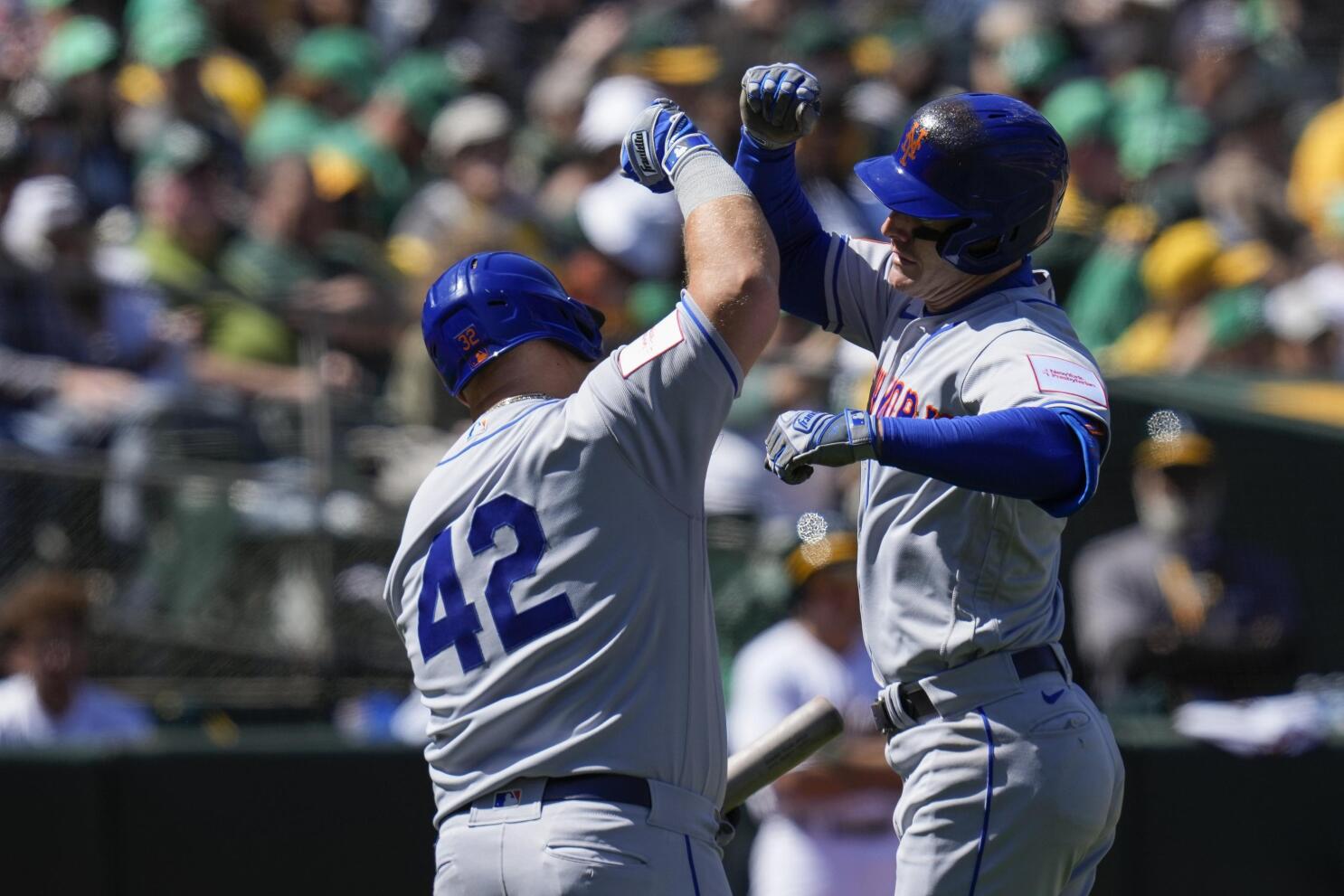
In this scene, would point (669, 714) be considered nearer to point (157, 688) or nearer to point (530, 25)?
point (157, 688)

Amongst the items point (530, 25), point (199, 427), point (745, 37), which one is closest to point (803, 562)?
point (199, 427)

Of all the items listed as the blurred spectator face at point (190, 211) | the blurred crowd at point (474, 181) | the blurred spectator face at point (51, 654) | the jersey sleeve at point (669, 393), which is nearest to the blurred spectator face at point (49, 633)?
the blurred spectator face at point (51, 654)

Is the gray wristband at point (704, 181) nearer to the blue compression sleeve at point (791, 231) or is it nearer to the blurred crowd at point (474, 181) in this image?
the blue compression sleeve at point (791, 231)

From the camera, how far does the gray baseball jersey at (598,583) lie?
10.2ft

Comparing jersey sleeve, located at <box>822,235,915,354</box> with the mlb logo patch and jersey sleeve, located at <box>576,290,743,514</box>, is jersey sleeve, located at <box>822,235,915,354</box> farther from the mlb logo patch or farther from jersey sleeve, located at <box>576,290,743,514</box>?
the mlb logo patch

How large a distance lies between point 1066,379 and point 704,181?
0.69 metres

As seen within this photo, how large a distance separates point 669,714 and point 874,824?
2.94m

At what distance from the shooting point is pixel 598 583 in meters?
3.14

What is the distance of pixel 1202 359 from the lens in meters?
7.70

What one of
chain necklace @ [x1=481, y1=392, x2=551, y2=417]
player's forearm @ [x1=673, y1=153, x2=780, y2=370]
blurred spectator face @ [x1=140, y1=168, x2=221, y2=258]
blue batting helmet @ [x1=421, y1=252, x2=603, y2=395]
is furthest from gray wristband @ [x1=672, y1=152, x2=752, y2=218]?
blurred spectator face @ [x1=140, y1=168, x2=221, y2=258]

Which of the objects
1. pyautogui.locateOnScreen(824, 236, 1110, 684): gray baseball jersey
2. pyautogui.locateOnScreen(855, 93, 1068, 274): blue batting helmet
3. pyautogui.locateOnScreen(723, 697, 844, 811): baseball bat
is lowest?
pyautogui.locateOnScreen(723, 697, 844, 811): baseball bat

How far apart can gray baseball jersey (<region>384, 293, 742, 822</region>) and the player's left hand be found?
0.17 m

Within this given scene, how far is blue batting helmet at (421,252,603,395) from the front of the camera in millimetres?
3367

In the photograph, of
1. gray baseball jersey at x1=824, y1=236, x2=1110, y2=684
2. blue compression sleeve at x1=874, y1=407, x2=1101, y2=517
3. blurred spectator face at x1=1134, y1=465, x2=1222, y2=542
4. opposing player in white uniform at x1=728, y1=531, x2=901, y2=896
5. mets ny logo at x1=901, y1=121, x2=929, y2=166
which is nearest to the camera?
blue compression sleeve at x1=874, y1=407, x2=1101, y2=517
